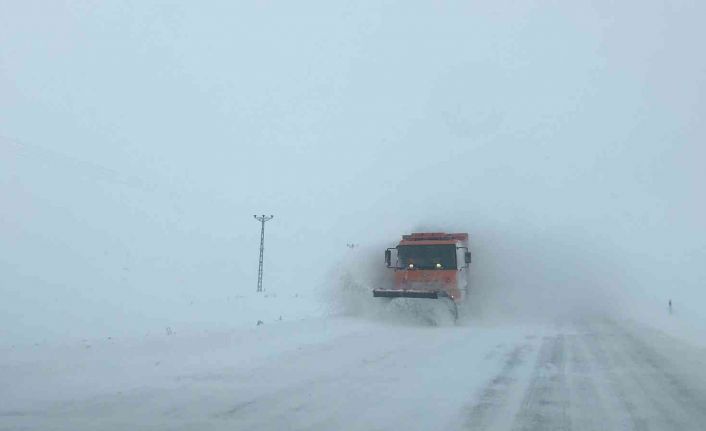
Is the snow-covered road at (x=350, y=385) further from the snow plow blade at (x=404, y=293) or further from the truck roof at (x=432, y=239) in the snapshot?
the truck roof at (x=432, y=239)

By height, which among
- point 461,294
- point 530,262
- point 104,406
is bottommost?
point 104,406

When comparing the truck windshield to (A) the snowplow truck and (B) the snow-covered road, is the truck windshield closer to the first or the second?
(A) the snowplow truck

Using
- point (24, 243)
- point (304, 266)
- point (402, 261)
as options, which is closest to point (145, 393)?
point (402, 261)

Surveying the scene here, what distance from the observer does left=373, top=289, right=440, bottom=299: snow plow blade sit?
17.2m

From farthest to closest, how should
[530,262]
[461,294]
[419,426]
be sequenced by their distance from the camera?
[530,262] < [461,294] < [419,426]

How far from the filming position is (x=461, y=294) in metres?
18.6

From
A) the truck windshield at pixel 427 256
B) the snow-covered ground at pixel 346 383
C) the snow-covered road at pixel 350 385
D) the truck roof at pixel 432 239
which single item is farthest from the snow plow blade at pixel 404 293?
the snow-covered road at pixel 350 385

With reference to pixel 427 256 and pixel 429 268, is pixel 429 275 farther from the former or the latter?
pixel 427 256

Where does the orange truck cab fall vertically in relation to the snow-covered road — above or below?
above

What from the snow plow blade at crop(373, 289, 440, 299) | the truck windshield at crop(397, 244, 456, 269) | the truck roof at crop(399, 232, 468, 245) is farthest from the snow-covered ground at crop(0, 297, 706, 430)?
the truck roof at crop(399, 232, 468, 245)

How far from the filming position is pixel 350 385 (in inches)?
293

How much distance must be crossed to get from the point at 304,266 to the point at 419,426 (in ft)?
181

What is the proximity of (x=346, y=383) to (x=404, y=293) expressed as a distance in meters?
10.1

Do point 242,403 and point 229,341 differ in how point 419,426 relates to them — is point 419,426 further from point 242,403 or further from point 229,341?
point 229,341
